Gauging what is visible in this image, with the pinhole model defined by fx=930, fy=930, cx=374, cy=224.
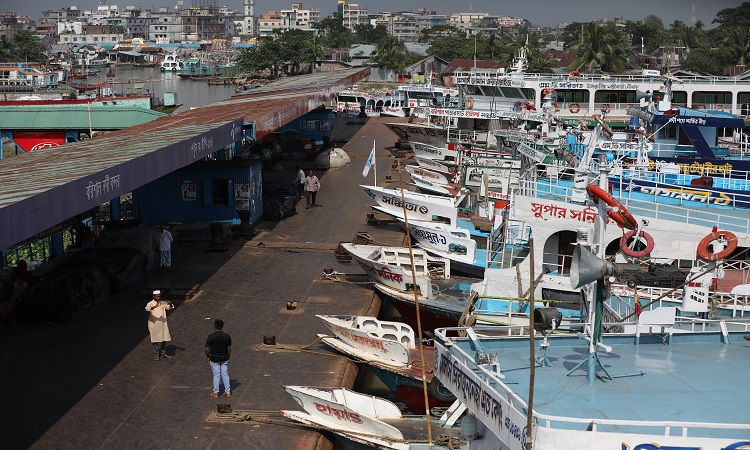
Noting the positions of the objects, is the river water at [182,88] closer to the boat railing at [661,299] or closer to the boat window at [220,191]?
the boat window at [220,191]

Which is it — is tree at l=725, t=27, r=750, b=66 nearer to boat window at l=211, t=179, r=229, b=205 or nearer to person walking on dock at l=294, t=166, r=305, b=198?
person walking on dock at l=294, t=166, r=305, b=198

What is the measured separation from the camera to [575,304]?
18.0 meters

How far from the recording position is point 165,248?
24203 mm

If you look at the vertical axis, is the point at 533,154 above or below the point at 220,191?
above

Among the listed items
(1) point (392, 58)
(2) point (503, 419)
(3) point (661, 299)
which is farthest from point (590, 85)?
(1) point (392, 58)

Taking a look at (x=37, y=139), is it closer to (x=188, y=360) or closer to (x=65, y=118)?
(x=65, y=118)

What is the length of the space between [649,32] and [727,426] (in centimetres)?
17509

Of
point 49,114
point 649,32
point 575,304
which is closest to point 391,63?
point 649,32

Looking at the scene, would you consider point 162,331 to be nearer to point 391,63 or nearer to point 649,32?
point 391,63

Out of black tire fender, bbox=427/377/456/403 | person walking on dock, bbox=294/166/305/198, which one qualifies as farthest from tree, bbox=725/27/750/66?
black tire fender, bbox=427/377/456/403

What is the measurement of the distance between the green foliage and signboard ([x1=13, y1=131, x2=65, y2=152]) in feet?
323

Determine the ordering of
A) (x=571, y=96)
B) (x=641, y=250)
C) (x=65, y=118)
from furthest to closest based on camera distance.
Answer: (x=571, y=96) → (x=65, y=118) → (x=641, y=250)

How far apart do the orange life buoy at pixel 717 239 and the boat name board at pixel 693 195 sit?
3.47m

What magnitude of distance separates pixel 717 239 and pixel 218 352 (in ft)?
29.0
